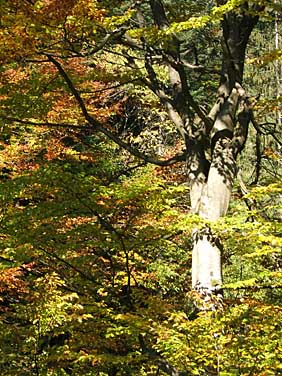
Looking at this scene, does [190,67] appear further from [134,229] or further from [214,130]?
[134,229]

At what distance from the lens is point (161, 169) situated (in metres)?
7.98

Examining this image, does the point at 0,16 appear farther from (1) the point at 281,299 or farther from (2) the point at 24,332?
(1) the point at 281,299

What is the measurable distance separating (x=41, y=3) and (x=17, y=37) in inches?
14.0

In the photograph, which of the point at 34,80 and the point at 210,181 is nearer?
the point at 210,181

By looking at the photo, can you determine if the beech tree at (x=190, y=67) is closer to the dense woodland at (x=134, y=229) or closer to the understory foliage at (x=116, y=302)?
the dense woodland at (x=134, y=229)

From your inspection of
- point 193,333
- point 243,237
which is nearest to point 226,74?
point 243,237

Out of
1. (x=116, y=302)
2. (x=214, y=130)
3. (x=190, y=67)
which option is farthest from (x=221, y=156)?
(x=116, y=302)

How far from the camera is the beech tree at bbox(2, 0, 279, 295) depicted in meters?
3.79

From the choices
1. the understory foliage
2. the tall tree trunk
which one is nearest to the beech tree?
the tall tree trunk

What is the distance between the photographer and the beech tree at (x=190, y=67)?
12.4ft

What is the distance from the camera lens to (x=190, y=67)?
15.6 feet

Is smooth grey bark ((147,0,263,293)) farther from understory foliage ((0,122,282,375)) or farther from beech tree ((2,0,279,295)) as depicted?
understory foliage ((0,122,282,375))

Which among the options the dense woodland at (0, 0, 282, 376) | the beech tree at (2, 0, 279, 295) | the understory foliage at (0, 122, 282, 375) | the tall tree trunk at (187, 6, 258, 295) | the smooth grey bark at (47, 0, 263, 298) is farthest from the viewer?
the smooth grey bark at (47, 0, 263, 298)

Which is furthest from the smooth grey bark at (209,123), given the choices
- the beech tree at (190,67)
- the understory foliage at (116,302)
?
the understory foliage at (116,302)
